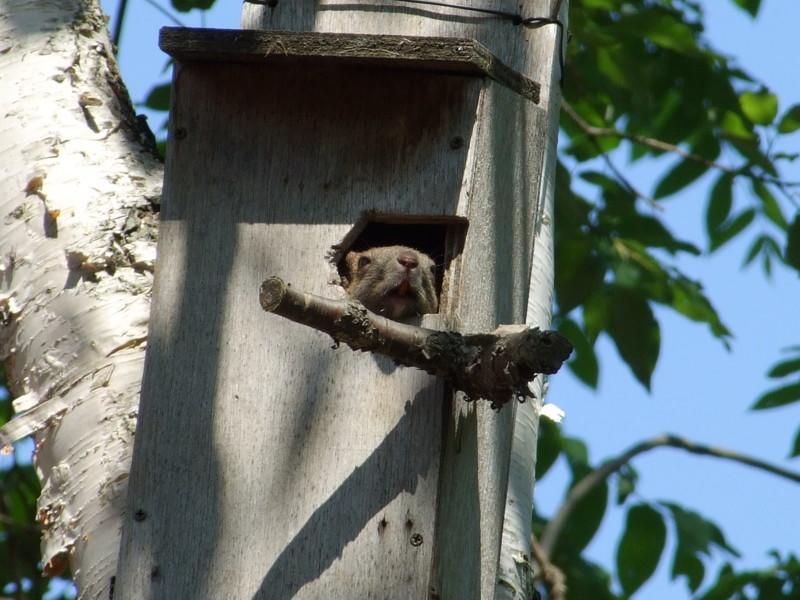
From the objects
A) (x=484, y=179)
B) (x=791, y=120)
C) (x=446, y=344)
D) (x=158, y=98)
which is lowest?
(x=446, y=344)

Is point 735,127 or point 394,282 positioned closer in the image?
point 394,282

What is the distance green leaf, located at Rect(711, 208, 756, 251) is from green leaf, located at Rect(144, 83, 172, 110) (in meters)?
2.46

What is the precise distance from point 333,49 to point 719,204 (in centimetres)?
319

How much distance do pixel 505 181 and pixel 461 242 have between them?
283 mm

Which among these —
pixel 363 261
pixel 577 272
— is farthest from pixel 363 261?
pixel 577 272

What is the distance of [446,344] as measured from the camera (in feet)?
8.19

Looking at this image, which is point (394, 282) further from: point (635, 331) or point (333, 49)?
point (635, 331)

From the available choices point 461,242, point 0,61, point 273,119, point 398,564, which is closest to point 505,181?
point 461,242

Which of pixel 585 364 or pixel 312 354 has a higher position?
pixel 312 354

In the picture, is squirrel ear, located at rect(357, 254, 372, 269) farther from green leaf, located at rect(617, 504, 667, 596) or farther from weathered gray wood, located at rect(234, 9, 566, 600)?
green leaf, located at rect(617, 504, 667, 596)

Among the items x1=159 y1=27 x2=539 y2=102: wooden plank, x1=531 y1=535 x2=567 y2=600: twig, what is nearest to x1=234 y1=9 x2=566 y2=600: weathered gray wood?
x1=159 y1=27 x2=539 y2=102: wooden plank

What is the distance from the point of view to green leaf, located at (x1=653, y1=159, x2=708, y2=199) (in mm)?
5625

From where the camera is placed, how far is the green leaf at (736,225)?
5.80 metres

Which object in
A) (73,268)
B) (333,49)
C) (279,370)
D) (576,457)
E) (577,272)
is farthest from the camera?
(576,457)
